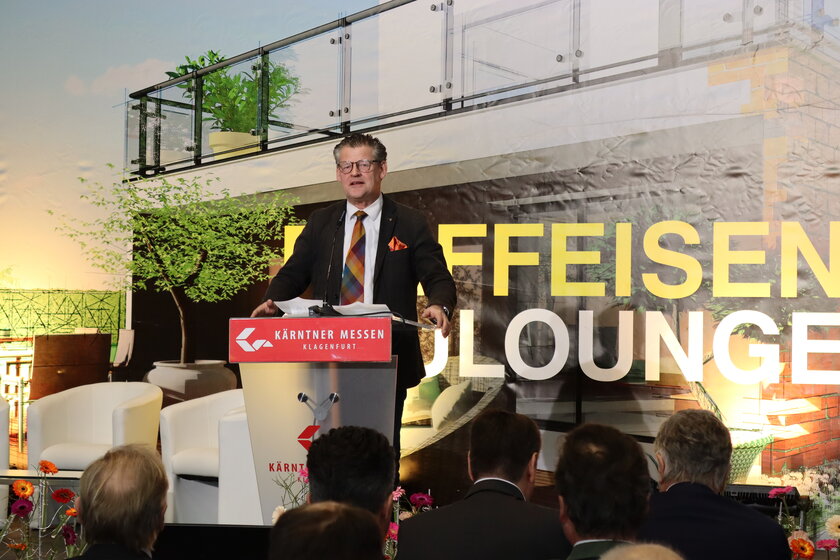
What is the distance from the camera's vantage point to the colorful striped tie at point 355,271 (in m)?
3.43

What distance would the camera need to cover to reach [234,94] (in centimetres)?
510

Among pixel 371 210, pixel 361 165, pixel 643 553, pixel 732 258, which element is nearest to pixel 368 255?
pixel 371 210

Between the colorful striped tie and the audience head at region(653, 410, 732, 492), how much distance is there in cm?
149

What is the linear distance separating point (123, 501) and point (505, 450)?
0.91 metres

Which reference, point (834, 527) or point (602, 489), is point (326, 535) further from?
point (834, 527)

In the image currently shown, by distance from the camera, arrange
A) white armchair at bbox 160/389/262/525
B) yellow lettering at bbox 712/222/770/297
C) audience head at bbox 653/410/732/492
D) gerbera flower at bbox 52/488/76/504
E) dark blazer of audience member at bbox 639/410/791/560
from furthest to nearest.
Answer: yellow lettering at bbox 712/222/770/297
white armchair at bbox 160/389/262/525
gerbera flower at bbox 52/488/76/504
audience head at bbox 653/410/732/492
dark blazer of audience member at bbox 639/410/791/560

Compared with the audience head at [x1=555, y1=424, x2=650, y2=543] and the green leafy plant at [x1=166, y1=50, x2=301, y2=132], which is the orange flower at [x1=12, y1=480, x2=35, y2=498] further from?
the green leafy plant at [x1=166, y1=50, x2=301, y2=132]

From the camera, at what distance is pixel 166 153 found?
5.17 meters

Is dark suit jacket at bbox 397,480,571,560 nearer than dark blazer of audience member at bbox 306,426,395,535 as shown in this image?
No

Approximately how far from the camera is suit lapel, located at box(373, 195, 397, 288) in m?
3.43

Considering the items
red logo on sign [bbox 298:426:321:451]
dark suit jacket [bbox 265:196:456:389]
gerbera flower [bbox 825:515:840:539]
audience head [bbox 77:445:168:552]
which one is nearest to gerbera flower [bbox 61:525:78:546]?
audience head [bbox 77:445:168:552]

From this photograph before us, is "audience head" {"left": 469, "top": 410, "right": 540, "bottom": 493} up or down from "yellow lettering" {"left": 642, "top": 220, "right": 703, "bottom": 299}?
down

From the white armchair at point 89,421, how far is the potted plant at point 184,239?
278mm

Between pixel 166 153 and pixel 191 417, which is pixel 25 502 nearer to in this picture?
pixel 191 417
